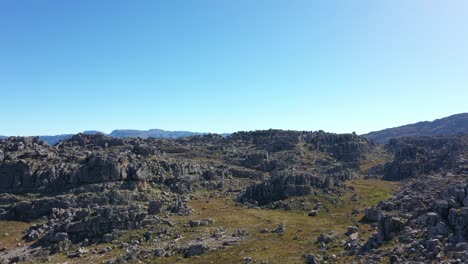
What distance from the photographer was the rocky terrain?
5672 cm

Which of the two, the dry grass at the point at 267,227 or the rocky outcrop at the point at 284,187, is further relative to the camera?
the rocky outcrop at the point at 284,187

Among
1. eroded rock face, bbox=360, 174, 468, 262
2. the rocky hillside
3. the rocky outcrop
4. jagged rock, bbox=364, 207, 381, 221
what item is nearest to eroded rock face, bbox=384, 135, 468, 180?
the rocky hillside

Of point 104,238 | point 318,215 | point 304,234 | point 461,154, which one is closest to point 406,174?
point 461,154

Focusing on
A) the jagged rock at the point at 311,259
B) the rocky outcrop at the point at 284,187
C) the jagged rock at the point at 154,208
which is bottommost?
the jagged rock at the point at 311,259

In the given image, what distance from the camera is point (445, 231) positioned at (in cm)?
4738

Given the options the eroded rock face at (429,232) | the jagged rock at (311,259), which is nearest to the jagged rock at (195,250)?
the jagged rock at (311,259)

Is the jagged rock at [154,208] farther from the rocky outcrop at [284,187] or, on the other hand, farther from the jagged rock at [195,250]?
the rocky outcrop at [284,187]

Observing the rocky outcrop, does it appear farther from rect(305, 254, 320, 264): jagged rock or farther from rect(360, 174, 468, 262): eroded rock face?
rect(305, 254, 320, 264): jagged rock

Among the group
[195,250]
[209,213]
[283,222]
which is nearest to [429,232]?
[195,250]

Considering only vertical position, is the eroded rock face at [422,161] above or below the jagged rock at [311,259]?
above

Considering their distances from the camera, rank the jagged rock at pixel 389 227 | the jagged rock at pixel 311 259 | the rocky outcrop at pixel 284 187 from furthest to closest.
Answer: the rocky outcrop at pixel 284 187
the jagged rock at pixel 311 259
the jagged rock at pixel 389 227

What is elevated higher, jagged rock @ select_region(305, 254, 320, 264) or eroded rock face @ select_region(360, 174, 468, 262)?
eroded rock face @ select_region(360, 174, 468, 262)

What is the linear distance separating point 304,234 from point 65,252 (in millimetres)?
48793

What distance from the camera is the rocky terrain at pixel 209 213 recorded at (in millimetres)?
56719
